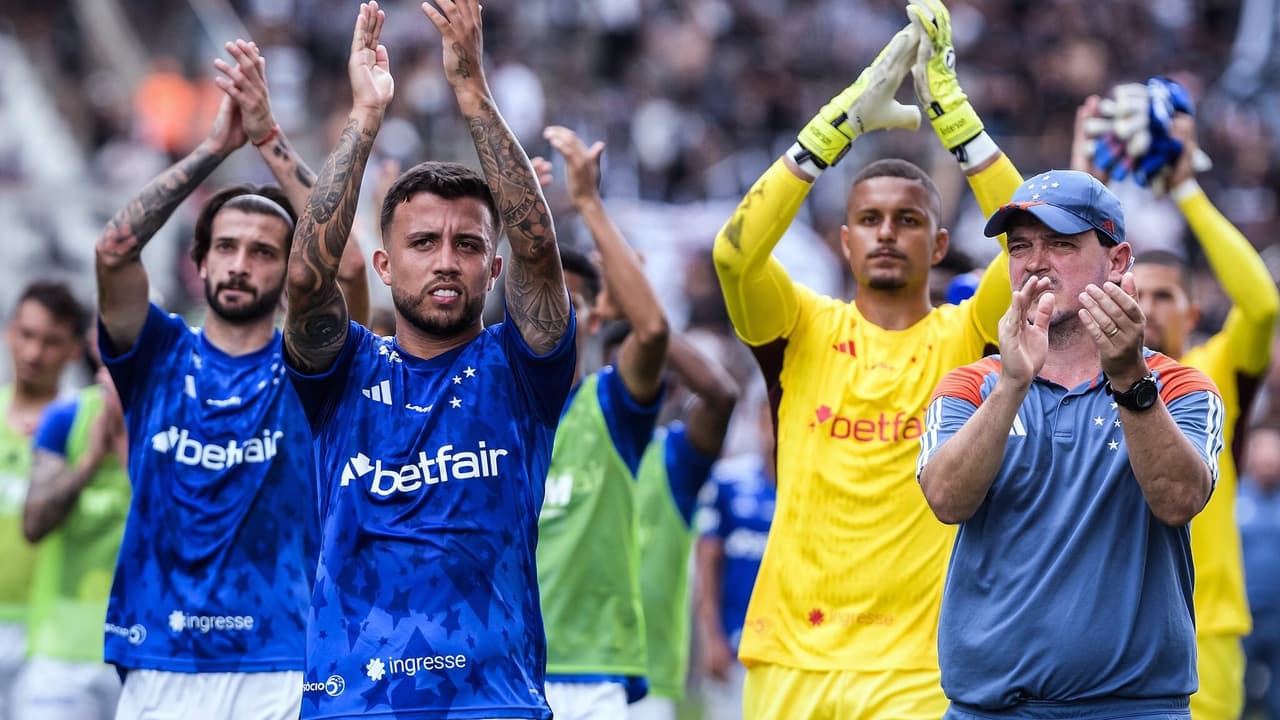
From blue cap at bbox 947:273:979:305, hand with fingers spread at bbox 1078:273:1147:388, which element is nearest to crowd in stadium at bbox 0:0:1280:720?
hand with fingers spread at bbox 1078:273:1147:388

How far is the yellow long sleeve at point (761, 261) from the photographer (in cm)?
653

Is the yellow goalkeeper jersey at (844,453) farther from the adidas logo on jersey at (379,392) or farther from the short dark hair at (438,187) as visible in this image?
the adidas logo on jersey at (379,392)

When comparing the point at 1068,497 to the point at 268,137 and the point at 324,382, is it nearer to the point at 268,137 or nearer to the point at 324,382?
the point at 324,382

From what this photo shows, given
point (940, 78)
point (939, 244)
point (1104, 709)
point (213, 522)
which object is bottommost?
point (1104, 709)

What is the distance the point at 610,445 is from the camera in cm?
786

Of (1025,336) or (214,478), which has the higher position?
(1025,336)

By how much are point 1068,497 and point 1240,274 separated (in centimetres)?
315

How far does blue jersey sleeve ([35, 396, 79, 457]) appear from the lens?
8.91 m

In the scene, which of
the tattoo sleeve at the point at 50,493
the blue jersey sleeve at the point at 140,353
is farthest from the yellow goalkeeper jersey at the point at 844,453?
the tattoo sleeve at the point at 50,493

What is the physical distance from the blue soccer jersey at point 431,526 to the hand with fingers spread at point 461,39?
0.81m

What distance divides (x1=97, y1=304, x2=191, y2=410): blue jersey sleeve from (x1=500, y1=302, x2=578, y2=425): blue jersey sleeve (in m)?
2.18

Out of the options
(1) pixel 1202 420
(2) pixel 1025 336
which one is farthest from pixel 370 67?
(1) pixel 1202 420

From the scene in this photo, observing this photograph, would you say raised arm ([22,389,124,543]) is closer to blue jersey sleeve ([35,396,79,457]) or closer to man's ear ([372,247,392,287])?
blue jersey sleeve ([35,396,79,457])

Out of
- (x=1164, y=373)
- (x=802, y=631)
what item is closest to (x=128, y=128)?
(x=802, y=631)
